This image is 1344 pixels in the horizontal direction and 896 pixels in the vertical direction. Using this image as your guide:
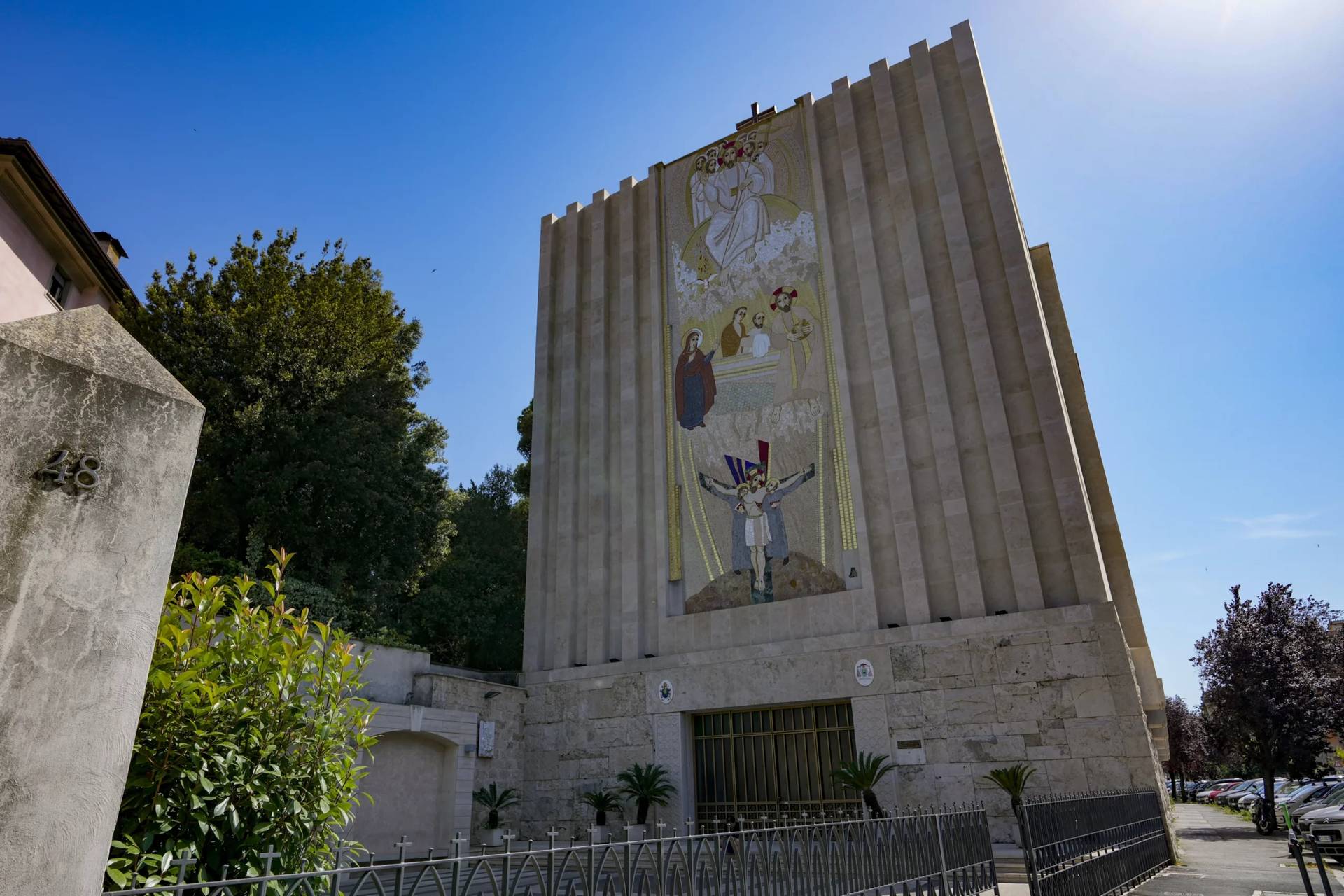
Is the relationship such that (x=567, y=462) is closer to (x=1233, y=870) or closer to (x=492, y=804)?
(x=492, y=804)

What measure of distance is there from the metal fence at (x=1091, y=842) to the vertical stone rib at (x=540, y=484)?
13.5m

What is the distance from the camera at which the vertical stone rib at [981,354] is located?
1524 cm

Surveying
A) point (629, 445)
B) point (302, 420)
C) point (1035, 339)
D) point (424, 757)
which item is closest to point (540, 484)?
point (629, 445)

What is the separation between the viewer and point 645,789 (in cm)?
1655

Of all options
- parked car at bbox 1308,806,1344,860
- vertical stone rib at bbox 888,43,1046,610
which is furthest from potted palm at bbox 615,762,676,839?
parked car at bbox 1308,806,1344,860

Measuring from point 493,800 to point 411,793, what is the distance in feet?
6.99

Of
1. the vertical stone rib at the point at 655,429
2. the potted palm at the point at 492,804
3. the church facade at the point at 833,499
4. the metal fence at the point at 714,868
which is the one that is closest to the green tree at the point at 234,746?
the metal fence at the point at 714,868

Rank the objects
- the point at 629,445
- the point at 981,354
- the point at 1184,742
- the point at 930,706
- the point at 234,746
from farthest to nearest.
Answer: the point at 1184,742, the point at 629,445, the point at 981,354, the point at 930,706, the point at 234,746

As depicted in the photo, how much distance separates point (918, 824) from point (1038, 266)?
1879 centimetres

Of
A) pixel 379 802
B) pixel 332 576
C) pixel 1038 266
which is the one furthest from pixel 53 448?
pixel 1038 266

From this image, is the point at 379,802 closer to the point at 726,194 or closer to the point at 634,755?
the point at 634,755

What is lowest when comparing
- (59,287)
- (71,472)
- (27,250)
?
(71,472)

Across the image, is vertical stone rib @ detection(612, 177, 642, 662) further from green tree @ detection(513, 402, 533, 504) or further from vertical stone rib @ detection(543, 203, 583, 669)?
green tree @ detection(513, 402, 533, 504)

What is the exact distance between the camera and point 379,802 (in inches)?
591
